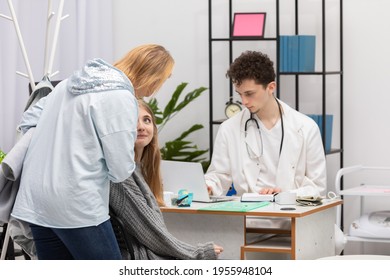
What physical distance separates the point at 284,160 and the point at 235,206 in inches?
26.7

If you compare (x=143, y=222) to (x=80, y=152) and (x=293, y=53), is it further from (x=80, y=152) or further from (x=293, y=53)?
(x=293, y=53)

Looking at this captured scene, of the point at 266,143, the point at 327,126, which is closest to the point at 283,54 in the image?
the point at 327,126

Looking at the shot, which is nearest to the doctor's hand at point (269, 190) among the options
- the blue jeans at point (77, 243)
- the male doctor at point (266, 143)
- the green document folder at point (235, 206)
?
the male doctor at point (266, 143)

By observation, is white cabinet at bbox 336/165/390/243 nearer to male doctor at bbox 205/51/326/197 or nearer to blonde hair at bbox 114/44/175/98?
male doctor at bbox 205/51/326/197

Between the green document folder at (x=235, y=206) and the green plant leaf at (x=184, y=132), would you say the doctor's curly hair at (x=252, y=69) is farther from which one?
the green plant leaf at (x=184, y=132)

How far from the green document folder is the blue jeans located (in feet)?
3.98

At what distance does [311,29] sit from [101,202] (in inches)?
137

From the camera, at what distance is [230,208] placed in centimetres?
370

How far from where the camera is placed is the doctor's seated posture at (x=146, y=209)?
9.11 feet

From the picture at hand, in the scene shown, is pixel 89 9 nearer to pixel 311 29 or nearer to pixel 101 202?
pixel 311 29

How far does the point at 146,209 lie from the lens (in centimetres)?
281

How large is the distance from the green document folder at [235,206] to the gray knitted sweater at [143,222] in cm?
70

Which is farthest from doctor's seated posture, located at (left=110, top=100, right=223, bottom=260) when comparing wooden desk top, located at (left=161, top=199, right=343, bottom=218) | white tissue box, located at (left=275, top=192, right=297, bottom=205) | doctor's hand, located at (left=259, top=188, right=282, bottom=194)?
doctor's hand, located at (left=259, top=188, right=282, bottom=194)
